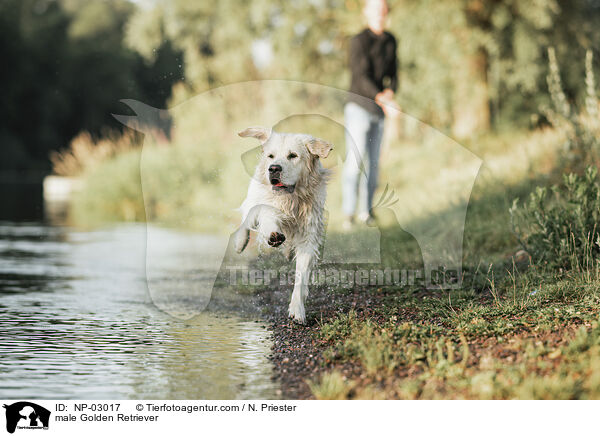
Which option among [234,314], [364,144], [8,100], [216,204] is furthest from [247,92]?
[8,100]

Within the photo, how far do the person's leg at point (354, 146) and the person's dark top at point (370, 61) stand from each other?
0.59 ft

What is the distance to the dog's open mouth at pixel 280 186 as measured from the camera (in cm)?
577

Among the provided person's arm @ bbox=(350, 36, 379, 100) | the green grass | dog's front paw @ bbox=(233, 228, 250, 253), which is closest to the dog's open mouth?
dog's front paw @ bbox=(233, 228, 250, 253)

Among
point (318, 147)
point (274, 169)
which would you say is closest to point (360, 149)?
point (318, 147)

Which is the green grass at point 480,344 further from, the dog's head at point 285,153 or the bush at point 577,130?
the bush at point 577,130

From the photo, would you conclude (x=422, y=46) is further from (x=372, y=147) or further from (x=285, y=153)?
(x=285, y=153)

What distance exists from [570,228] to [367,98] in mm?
3918

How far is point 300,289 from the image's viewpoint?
19.2 ft

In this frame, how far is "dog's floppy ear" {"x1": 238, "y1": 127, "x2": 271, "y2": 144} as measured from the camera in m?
5.85

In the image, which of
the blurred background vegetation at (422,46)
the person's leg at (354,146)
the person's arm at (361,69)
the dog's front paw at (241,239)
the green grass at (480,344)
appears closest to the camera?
the green grass at (480,344)

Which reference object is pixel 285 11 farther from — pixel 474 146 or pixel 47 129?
pixel 47 129

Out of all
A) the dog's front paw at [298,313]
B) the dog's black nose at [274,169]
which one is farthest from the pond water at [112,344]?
the dog's black nose at [274,169]

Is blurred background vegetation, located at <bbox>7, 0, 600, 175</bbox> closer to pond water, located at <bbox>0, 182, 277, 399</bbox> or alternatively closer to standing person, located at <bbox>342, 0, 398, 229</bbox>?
standing person, located at <bbox>342, 0, 398, 229</bbox>

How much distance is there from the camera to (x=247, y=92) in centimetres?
1666
